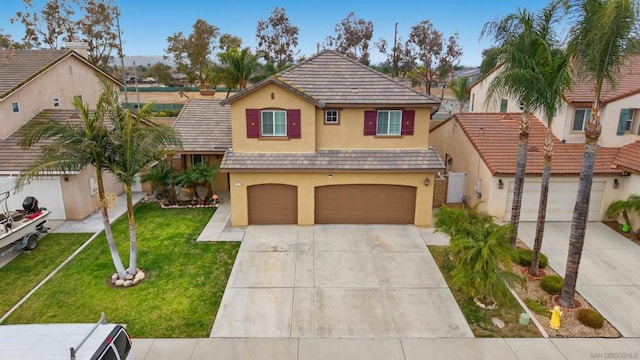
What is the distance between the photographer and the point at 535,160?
61.7 feet

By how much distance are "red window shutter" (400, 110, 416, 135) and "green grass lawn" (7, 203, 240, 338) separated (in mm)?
8435

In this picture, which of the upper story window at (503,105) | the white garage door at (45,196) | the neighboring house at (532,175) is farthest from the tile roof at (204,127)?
the upper story window at (503,105)

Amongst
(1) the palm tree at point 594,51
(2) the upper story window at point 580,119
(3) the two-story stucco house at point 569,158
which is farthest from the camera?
(2) the upper story window at point 580,119

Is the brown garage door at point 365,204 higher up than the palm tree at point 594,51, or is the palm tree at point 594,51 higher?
the palm tree at point 594,51

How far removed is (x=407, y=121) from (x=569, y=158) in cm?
779

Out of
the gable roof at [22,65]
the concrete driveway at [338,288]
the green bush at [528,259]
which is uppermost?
the gable roof at [22,65]

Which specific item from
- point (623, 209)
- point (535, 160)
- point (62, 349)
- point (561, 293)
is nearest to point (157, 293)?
point (62, 349)

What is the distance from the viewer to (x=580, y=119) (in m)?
19.5

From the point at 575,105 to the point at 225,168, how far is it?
15942mm

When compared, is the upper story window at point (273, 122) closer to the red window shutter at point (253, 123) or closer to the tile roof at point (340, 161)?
the red window shutter at point (253, 123)

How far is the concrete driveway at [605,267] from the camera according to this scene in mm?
11805

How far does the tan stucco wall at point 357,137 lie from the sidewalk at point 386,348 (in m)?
9.29

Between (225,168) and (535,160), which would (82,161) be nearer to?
(225,168)

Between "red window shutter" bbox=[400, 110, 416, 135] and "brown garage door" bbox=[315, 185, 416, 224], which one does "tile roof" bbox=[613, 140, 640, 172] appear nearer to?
"brown garage door" bbox=[315, 185, 416, 224]
